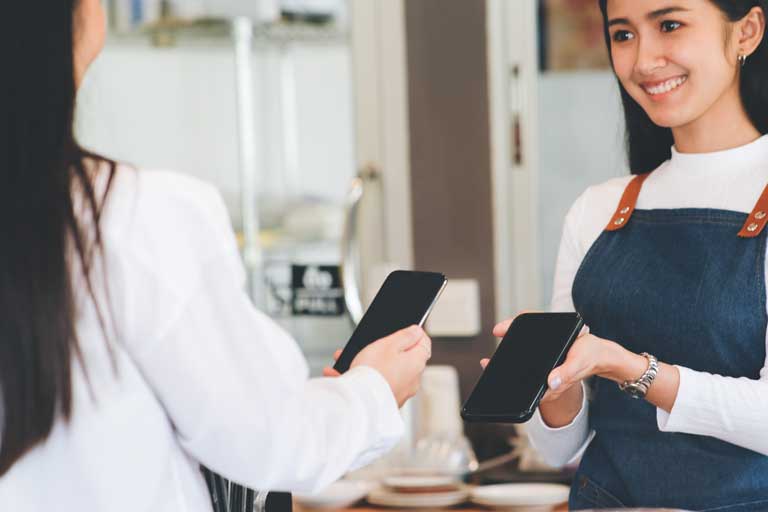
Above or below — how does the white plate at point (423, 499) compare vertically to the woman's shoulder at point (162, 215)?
below

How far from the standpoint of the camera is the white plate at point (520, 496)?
221 cm

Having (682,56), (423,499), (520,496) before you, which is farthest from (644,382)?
(423,499)

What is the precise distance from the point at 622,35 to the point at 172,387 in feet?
3.28

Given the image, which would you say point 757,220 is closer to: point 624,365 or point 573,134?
point 624,365

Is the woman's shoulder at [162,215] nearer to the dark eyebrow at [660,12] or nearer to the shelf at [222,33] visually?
the dark eyebrow at [660,12]

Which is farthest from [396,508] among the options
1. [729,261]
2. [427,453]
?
[729,261]

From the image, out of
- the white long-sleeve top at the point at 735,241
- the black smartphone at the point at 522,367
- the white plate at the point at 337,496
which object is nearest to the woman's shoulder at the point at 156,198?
the black smartphone at the point at 522,367

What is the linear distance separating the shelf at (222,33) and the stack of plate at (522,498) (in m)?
1.31

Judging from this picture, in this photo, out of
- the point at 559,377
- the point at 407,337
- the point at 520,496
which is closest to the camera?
the point at 407,337

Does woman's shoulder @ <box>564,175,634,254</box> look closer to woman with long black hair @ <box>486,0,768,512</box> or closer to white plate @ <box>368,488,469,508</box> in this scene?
woman with long black hair @ <box>486,0,768,512</box>

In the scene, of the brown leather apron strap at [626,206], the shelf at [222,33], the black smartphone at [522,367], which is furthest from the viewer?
the shelf at [222,33]

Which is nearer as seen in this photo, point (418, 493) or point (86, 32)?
point (86, 32)

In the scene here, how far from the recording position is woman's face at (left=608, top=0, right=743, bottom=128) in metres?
1.68

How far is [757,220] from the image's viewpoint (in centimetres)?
163
